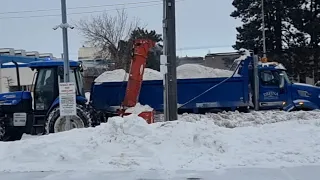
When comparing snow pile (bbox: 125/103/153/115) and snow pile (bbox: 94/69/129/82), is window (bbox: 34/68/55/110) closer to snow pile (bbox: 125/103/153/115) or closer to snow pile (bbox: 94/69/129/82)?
snow pile (bbox: 125/103/153/115)

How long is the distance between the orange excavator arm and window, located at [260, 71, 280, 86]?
476cm

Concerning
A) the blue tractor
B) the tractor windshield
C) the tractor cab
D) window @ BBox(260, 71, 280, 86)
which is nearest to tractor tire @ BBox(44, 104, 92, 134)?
the blue tractor

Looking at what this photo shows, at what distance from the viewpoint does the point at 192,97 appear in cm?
1686

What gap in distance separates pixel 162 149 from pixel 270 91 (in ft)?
29.3

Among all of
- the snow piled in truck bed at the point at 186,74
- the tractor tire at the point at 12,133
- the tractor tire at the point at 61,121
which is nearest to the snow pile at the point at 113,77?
the snow piled in truck bed at the point at 186,74

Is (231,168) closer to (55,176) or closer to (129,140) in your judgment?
(129,140)

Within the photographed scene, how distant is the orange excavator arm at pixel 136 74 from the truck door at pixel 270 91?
475 centimetres

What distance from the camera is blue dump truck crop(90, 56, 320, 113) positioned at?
1688 centimetres

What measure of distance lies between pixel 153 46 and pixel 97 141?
23.3ft

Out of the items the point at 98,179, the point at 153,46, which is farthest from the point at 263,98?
the point at 98,179

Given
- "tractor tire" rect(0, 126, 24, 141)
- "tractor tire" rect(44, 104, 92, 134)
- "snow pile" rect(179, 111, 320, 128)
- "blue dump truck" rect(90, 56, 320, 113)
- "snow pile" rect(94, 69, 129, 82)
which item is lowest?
"tractor tire" rect(0, 126, 24, 141)

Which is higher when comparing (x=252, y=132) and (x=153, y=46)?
(x=153, y=46)

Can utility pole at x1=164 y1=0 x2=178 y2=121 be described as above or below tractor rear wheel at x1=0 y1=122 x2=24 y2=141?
above

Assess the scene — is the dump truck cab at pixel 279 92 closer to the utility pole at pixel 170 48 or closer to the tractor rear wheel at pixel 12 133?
the utility pole at pixel 170 48
